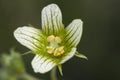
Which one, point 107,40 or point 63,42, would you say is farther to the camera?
point 107,40

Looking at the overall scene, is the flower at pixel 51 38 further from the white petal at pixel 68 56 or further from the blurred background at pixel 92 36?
the blurred background at pixel 92 36

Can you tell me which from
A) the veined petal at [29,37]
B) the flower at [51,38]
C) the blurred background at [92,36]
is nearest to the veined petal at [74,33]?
the flower at [51,38]

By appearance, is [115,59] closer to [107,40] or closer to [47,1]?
[107,40]

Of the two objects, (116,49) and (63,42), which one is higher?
(63,42)

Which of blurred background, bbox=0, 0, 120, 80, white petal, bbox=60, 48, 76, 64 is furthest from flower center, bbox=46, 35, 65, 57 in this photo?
blurred background, bbox=0, 0, 120, 80

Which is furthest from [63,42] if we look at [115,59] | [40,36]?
[115,59]

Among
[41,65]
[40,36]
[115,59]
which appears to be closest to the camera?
[41,65]

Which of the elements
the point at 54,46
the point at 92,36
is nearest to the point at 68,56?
the point at 54,46
